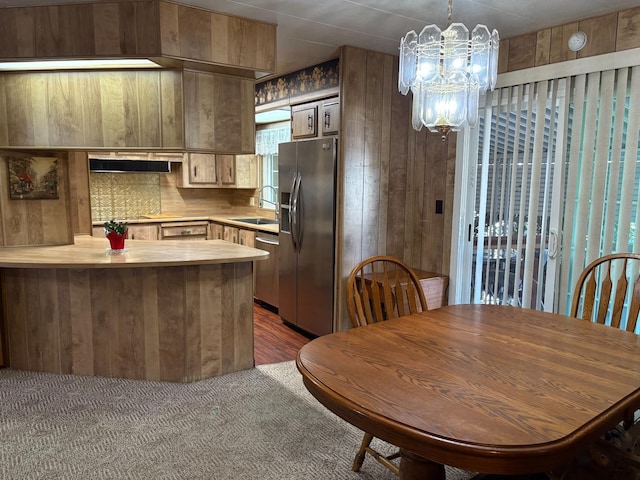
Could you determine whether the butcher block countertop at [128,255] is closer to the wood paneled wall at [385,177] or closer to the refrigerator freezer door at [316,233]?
the refrigerator freezer door at [316,233]

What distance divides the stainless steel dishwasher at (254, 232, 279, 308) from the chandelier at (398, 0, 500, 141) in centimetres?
282

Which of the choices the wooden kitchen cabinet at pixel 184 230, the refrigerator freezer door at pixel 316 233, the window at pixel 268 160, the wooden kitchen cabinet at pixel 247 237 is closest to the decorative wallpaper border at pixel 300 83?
the refrigerator freezer door at pixel 316 233

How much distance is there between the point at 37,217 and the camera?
340cm

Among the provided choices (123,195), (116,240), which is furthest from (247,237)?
(116,240)

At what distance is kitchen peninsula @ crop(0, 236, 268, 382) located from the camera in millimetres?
3018

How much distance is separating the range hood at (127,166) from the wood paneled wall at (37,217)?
1860mm

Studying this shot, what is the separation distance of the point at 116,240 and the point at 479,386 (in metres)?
2.57

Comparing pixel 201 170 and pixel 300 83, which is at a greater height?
pixel 300 83

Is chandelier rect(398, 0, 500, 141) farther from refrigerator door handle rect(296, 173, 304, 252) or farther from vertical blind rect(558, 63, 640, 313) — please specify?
refrigerator door handle rect(296, 173, 304, 252)

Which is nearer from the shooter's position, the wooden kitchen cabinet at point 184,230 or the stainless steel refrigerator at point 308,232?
the stainless steel refrigerator at point 308,232

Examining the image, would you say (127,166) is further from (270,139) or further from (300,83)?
(300,83)

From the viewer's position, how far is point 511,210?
329cm

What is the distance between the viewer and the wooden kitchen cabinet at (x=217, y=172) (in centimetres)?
584

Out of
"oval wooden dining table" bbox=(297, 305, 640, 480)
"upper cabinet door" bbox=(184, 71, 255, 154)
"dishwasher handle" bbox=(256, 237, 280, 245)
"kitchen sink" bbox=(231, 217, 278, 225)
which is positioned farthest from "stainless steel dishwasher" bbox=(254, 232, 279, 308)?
"oval wooden dining table" bbox=(297, 305, 640, 480)
